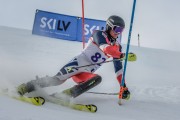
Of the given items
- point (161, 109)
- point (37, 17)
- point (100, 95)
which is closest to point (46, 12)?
point (37, 17)

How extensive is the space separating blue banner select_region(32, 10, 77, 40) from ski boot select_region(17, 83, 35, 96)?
5.97 metres

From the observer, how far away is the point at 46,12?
36.4ft

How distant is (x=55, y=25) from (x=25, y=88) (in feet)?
21.8

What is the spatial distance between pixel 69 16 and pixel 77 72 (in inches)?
229

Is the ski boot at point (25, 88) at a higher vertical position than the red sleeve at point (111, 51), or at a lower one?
lower

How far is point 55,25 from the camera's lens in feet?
36.0

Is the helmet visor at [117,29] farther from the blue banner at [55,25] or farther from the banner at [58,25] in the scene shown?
the blue banner at [55,25]

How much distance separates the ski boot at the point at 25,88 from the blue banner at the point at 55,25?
597 centimetres

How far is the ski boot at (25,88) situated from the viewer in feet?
14.4

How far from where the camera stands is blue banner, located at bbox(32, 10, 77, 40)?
10531mm

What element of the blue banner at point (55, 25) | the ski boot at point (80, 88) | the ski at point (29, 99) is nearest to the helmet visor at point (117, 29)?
the ski boot at point (80, 88)

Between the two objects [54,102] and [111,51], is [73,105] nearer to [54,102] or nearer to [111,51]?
[54,102]

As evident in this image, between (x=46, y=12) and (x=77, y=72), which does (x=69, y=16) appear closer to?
(x=46, y=12)

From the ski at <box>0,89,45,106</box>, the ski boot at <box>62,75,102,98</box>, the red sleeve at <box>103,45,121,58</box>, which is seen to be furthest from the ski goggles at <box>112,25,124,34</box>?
the ski at <box>0,89,45,106</box>
